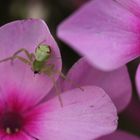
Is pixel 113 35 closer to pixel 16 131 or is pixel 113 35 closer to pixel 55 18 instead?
pixel 16 131

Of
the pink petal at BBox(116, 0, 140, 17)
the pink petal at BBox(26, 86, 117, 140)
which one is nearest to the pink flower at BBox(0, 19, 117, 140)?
the pink petal at BBox(26, 86, 117, 140)

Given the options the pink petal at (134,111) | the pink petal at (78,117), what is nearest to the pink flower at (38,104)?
the pink petal at (78,117)

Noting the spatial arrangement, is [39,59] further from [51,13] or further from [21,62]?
[51,13]

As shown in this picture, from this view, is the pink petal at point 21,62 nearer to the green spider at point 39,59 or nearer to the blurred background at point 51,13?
the green spider at point 39,59

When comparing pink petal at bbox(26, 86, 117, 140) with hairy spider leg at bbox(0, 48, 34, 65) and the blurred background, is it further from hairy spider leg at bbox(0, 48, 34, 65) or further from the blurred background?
the blurred background

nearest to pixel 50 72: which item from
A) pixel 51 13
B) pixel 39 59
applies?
pixel 39 59

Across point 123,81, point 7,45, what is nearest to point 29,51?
point 7,45
